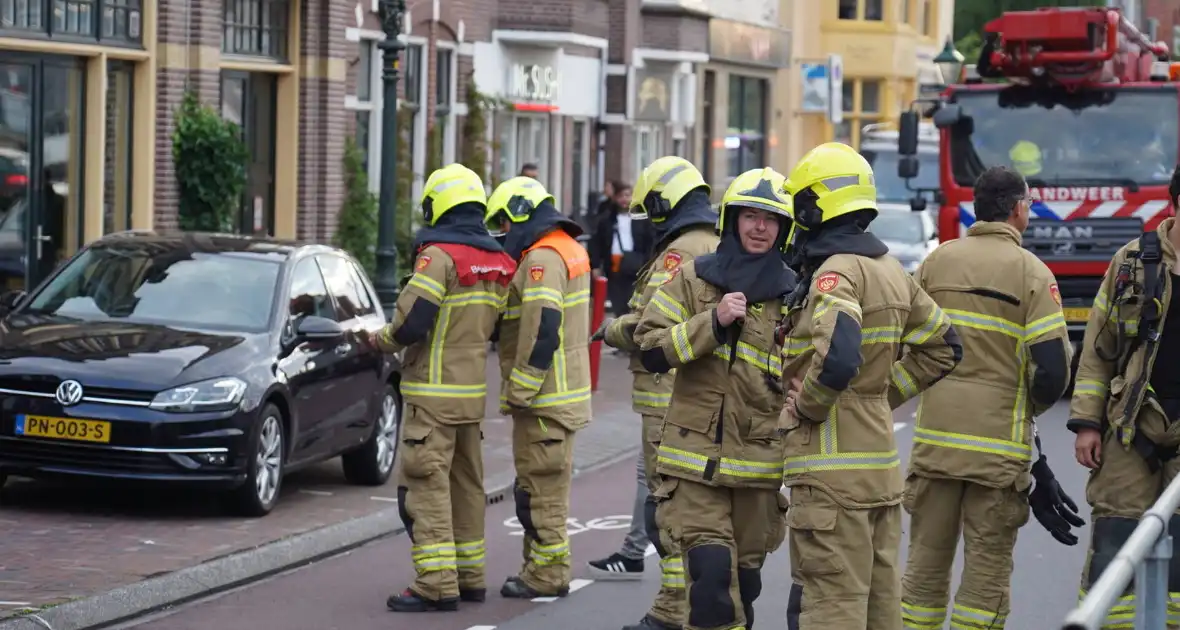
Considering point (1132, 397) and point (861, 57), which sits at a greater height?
A: point (861, 57)

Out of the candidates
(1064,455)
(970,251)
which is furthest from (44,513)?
(1064,455)

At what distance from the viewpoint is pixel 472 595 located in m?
9.38

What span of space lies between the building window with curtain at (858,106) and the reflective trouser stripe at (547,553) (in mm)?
42367

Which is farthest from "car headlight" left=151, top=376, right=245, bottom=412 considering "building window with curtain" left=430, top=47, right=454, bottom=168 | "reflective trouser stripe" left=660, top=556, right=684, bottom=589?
"building window with curtain" left=430, top=47, right=454, bottom=168

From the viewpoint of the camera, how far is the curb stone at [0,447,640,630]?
8375 millimetres

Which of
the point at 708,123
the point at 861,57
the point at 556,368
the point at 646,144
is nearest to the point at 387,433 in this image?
the point at 556,368

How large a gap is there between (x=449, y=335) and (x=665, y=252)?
3.70 feet

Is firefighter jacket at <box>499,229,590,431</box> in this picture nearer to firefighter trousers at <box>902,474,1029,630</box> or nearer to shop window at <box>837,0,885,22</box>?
firefighter trousers at <box>902,474,1029,630</box>

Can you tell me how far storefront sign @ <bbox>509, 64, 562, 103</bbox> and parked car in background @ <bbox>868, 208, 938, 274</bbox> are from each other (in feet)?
17.7

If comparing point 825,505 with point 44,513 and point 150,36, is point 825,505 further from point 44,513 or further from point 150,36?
Answer: point 150,36

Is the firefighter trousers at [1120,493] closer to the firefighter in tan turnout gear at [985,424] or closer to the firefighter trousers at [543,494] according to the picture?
the firefighter in tan turnout gear at [985,424]

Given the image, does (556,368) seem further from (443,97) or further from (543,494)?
(443,97)

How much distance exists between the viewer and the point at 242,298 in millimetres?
11656

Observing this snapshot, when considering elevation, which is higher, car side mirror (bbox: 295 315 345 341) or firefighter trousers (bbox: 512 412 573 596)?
car side mirror (bbox: 295 315 345 341)
